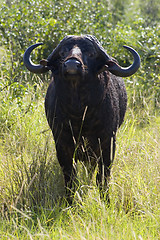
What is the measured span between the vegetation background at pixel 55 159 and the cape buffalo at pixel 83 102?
188 mm

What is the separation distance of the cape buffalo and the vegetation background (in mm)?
188

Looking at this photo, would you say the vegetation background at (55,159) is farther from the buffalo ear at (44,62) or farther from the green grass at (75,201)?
the buffalo ear at (44,62)

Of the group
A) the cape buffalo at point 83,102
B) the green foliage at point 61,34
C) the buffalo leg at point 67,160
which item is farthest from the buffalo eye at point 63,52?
the green foliage at point 61,34

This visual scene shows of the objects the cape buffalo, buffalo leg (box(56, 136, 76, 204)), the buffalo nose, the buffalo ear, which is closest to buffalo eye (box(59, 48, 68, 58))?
the cape buffalo

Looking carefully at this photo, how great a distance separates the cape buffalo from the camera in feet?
11.8

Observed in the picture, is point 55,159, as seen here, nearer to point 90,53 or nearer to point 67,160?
point 67,160

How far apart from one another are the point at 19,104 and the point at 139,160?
79.8 inches

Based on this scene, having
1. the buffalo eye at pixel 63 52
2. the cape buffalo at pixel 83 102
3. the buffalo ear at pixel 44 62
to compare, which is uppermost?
the buffalo eye at pixel 63 52

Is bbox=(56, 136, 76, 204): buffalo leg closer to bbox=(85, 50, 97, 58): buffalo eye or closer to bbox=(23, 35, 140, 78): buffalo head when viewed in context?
bbox=(23, 35, 140, 78): buffalo head

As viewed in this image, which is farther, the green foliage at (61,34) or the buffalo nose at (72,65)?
the green foliage at (61,34)

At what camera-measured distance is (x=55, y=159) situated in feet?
14.7

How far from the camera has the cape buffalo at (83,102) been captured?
3.61 meters

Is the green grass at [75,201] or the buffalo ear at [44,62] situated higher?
the buffalo ear at [44,62]

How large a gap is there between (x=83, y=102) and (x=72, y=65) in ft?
1.67
